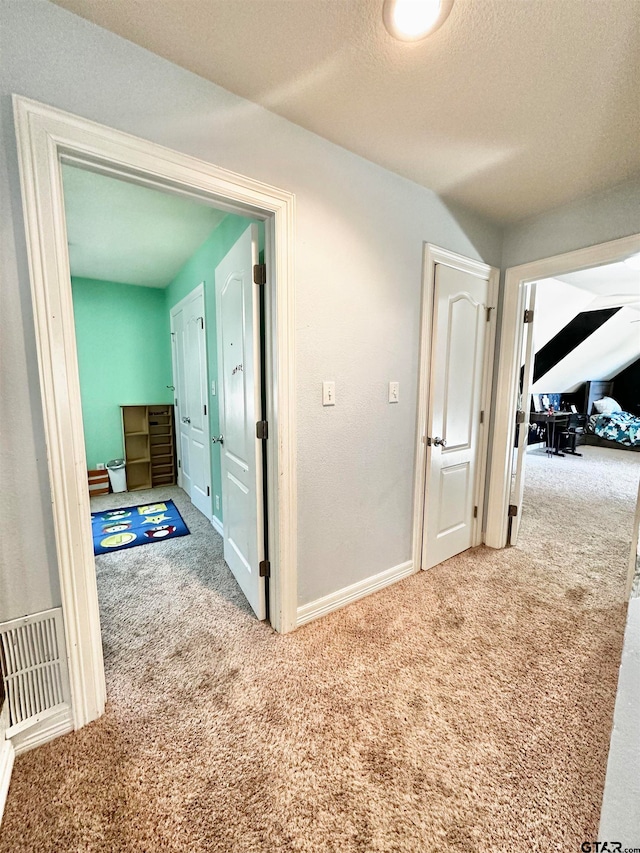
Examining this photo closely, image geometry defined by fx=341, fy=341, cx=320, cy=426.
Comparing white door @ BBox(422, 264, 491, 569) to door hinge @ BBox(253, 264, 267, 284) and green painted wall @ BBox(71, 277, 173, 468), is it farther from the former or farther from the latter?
green painted wall @ BBox(71, 277, 173, 468)

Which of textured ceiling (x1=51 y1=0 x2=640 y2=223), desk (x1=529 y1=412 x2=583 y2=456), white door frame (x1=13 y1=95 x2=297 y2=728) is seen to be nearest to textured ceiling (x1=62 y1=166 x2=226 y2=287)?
white door frame (x1=13 y1=95 x2=297 y2=728)

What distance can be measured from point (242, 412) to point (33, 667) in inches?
50.5

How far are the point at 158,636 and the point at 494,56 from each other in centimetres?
284

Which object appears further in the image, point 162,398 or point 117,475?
point 162,398

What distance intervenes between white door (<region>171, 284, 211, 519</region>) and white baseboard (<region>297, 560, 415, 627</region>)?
1653 millimetres

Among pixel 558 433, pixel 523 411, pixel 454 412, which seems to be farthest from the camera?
pixel 558 433

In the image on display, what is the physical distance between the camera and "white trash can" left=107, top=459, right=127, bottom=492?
3.97 meters

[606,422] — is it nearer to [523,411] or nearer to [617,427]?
[617,427]

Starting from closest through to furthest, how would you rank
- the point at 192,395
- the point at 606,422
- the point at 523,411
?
the point at 523,411 → the point at 192,395 → the point at 606,422

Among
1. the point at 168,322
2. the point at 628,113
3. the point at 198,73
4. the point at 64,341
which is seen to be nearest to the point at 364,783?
the point at 64,341

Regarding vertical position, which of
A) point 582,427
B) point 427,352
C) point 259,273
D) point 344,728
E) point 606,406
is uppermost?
point 259,273

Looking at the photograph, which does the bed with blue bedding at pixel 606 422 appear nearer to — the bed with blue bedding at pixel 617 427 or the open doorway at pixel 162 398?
the bed with blue bedding at pixel 617 427

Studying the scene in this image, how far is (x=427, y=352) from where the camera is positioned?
214cm

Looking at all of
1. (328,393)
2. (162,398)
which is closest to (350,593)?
(328,393)
